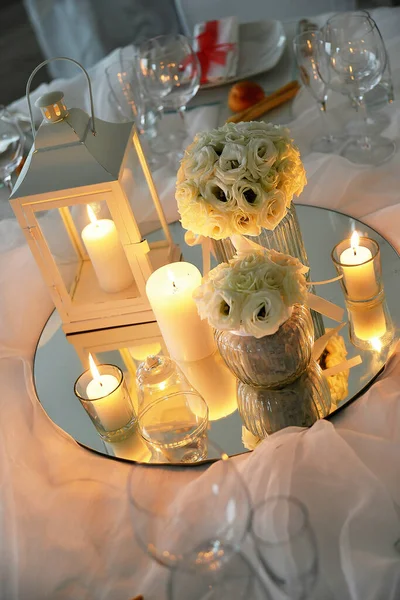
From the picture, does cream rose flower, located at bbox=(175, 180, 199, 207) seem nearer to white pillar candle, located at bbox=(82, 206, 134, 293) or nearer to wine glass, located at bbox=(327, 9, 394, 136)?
white pillar candle, located at bbox=(82, 206, 134, 293)

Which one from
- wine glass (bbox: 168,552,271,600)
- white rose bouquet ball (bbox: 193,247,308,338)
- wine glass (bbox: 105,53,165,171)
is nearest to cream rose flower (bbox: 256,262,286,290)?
white rose bouquet ball (bbox: 193,247,308,338)

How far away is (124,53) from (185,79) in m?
0.39

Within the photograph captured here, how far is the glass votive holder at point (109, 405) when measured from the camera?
0.98 m

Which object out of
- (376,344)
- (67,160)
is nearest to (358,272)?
(376,344)

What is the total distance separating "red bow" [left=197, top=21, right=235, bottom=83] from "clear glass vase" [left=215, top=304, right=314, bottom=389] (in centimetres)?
93

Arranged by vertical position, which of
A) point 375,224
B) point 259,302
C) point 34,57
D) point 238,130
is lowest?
Answer: point 34,57

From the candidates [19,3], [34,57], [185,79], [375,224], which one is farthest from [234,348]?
[19,3]

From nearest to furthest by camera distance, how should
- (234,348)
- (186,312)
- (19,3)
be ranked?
(234,348), (186,312), (19,3)

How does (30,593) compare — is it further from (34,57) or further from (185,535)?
(34,57)

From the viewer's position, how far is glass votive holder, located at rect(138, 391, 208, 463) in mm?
936

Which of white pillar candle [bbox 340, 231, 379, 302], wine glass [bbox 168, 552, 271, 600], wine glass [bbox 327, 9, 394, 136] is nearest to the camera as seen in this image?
wine glass [bbox 168, 552, 271, 600]

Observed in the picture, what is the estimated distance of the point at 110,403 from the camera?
3.22 ft

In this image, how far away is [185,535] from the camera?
0.67 m

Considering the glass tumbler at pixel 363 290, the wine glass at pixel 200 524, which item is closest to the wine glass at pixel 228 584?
the wine glass at pixel 200 524
